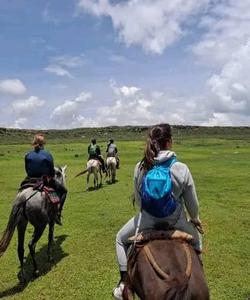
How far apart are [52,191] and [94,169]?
55.6 feet

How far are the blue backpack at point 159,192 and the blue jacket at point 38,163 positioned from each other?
21.3 ft

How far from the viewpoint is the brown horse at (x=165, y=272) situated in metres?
5.80

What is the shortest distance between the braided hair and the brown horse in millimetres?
987

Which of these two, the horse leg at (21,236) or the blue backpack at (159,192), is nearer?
the blue backpack at (159,192)

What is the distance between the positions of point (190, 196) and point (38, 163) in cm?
673

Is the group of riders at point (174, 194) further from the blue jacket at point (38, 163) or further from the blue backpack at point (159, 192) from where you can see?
the blue jacket at point (38, 163)

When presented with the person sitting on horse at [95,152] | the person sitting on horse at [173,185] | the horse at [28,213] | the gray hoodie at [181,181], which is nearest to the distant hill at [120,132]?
the person sitting on horse at [95,152]

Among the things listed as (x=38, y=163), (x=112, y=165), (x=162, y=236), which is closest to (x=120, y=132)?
(x=112, y=165)

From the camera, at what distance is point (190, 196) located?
684cm

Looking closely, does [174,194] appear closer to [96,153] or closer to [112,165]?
[96,153]

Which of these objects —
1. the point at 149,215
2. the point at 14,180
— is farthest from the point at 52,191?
the point at 14,180

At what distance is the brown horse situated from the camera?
5.80 m

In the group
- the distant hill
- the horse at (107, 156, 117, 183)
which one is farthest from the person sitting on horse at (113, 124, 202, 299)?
the distant hill

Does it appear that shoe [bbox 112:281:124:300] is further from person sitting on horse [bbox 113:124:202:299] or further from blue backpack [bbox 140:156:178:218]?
blue backpack [bbox 140:156:178:218]
